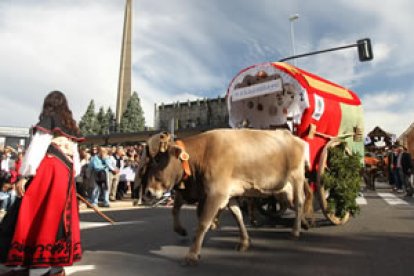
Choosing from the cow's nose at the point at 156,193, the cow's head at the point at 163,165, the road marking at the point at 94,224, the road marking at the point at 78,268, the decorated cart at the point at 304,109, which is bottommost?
the road marking at the point at 78,268

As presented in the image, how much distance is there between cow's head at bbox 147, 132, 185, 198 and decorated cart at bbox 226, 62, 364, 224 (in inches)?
98.8

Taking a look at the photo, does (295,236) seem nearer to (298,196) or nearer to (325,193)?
(298,196)

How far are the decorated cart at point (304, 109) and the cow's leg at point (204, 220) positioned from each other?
2324 millimetres

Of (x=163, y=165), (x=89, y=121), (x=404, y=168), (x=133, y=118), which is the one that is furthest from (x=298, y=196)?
(x=89, y=121)

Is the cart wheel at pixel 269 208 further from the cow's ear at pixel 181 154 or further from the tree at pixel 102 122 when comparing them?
the tree at pixel 102 122

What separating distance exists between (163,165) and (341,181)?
3370mm

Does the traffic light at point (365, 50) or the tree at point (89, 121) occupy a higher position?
the tree at point (89, 121)

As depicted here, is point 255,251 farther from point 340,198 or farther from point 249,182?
point 340,198

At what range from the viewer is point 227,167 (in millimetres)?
4383

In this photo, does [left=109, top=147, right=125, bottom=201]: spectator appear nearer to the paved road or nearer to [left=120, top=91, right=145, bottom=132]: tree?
the paved road

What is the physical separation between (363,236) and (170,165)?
3.33 metres

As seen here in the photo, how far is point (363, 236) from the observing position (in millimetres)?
5574

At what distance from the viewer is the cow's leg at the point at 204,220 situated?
13.3ft

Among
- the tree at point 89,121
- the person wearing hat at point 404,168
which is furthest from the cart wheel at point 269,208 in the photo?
the tree at point 89,121
